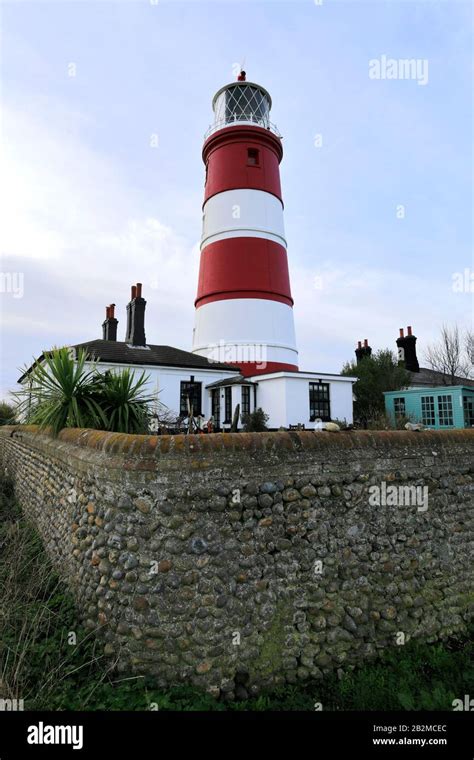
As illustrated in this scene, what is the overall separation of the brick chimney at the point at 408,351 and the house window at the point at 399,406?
8584 millimetres

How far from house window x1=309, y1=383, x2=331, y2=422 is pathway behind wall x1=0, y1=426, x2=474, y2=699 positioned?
44.2ft

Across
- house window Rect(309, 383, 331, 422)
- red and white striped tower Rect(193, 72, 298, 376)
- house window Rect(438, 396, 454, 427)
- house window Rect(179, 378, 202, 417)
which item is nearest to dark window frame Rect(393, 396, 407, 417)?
house window Rect(438, 396, 454, 427)

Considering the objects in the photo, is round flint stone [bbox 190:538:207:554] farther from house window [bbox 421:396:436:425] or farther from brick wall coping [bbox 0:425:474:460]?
house window [bbox 421:396:436:425]

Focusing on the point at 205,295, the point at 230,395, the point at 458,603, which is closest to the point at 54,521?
the point at 458,603

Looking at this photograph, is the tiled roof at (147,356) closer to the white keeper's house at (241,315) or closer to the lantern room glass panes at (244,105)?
the white keeper's house at (241,315)

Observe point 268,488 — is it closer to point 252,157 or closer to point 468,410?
point 468,410

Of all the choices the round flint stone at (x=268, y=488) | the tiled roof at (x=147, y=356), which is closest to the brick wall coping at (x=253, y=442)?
the round flint stone at (x=268, y=488)

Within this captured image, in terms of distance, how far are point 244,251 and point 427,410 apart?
396 inches

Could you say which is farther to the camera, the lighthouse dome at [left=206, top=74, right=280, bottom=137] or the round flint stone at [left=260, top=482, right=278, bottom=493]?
the lighthouse dome at [left=206, top=74, right=280, bottom=137]

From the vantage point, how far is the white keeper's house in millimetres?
17797

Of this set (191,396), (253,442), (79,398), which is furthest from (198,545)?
(191,396)

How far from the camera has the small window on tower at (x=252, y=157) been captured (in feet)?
61.5

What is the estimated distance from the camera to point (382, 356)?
23.5 metres

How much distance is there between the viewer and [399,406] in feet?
58.9
